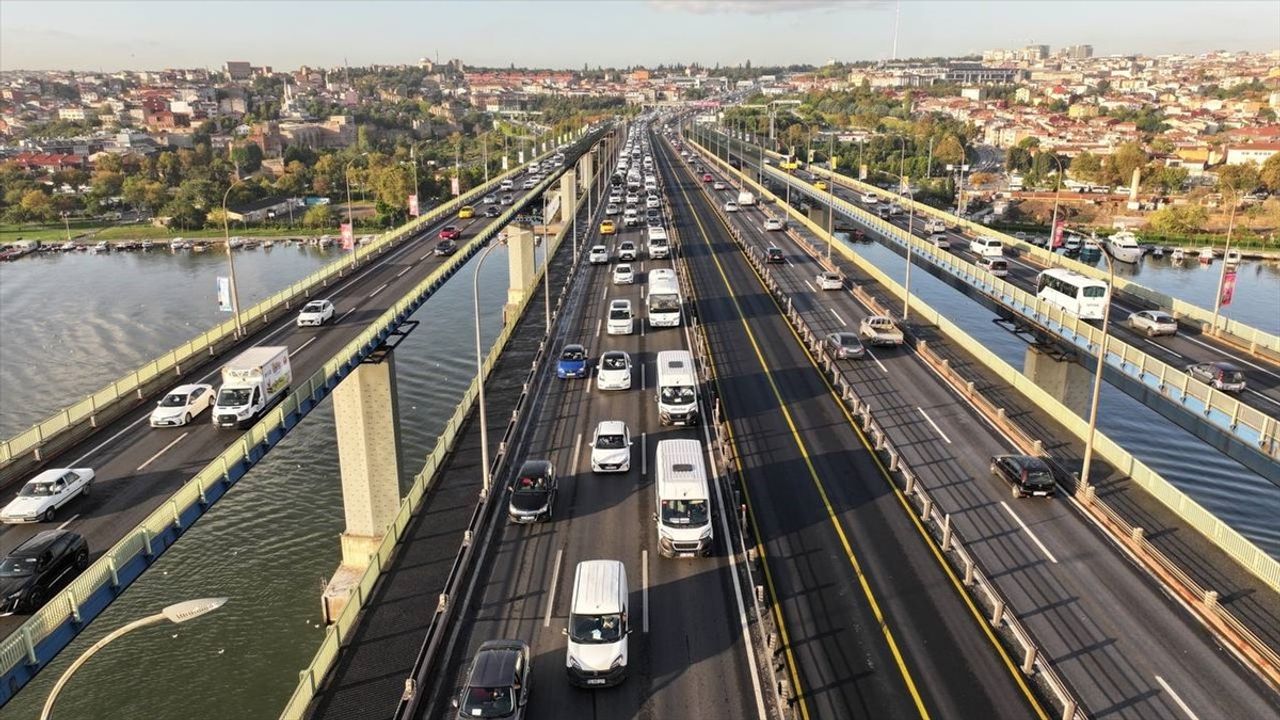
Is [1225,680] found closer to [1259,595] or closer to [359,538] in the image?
[1259,595]

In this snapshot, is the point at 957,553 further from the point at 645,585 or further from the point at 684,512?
the point at 645,585

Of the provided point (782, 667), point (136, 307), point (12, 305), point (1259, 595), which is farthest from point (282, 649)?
point (12, 305)

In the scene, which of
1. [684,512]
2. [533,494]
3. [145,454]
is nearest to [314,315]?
[145,454]

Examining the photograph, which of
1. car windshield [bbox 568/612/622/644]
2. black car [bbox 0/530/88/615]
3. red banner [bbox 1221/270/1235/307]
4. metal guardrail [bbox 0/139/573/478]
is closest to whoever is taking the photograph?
car windshield [bbox 568/612/622/644]

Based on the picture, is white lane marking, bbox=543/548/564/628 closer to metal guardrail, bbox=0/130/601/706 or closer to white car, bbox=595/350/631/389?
metal guardrail, bbox=0/130/601/706

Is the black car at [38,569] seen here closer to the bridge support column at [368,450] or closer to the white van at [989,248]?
the bridge support column at [368,450]

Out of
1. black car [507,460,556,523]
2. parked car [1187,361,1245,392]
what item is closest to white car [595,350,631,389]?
black car [507,460,556,523]
